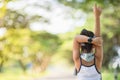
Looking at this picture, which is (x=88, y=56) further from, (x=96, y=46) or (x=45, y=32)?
(x=45, y=32)

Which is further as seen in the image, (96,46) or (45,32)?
(45,32)

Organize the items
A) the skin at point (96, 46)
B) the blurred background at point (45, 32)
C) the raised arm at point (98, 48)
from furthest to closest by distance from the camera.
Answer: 1. the blurred background at point (45, 32)
2. the raised arm at point (98, 48)
3. the skin at point (96, 46)

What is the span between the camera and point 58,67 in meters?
59.2

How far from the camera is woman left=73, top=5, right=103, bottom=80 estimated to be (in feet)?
16.9

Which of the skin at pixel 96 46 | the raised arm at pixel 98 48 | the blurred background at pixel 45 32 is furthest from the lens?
the blurred background at pixel 45 32

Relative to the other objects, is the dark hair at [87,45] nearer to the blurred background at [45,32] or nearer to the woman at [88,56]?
the woman at [88,56]

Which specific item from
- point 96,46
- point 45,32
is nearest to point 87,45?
point 96,46

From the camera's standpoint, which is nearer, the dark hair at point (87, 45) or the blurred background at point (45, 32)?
the dark hair at point (87, 45)

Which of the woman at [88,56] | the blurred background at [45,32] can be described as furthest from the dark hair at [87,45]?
the blurred background at [45,32]

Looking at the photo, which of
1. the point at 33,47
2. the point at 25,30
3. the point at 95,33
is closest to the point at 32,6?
the point at 25,30

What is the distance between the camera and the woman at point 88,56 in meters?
5.15

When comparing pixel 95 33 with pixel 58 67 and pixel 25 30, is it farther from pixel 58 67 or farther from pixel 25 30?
pixel 58 67

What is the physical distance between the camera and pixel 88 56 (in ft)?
17.0

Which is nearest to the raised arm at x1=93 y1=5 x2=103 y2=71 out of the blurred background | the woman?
the woman
